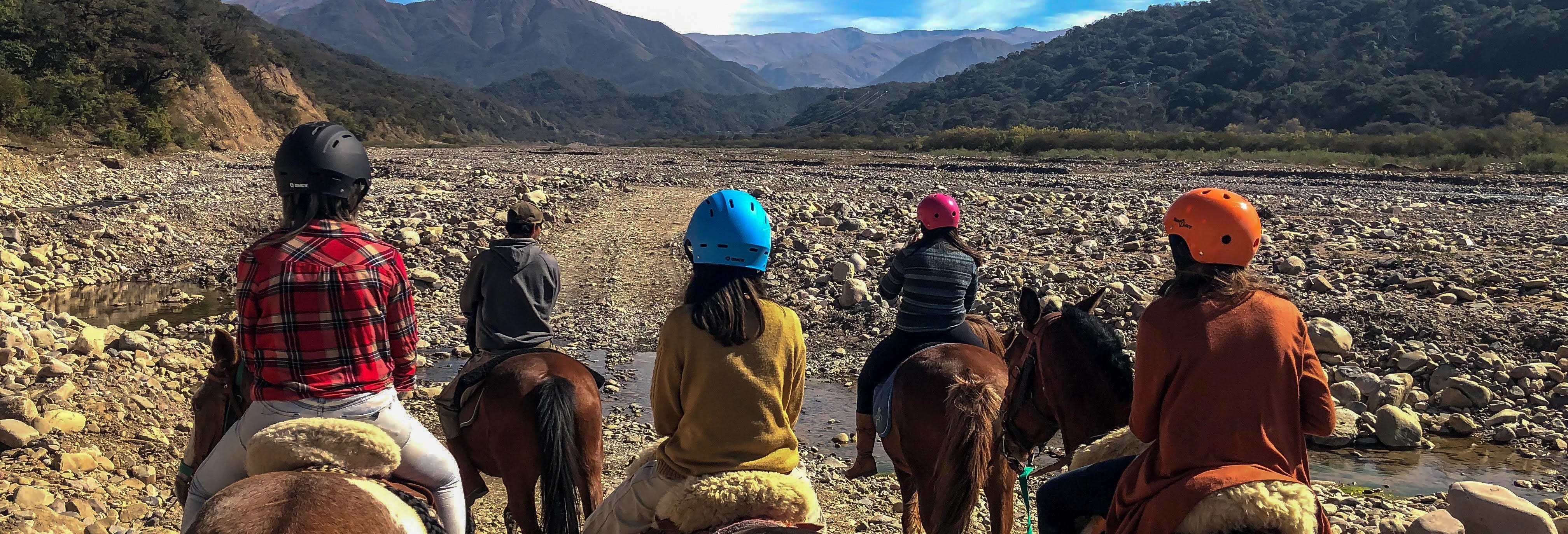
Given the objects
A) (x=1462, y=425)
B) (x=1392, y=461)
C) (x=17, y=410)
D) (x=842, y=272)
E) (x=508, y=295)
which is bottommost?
(x=1392, y=461)

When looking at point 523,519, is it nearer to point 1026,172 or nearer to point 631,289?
point 631,289

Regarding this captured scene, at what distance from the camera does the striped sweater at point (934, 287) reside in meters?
5.25

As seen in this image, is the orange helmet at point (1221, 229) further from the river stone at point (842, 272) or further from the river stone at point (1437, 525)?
the river stone at point (842, 272)

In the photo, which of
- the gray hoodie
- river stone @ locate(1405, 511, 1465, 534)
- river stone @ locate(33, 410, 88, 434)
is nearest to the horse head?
the gray hoodie

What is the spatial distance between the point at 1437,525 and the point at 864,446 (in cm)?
284

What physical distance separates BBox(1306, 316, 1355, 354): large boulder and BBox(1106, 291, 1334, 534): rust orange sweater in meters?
7.05

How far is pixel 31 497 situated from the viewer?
16.6 feet

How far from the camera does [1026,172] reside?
35031mm

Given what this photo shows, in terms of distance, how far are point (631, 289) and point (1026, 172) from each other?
25044 mm

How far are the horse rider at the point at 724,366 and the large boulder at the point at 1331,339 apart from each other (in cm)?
770

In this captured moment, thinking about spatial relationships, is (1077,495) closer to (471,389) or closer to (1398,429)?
(471,389)

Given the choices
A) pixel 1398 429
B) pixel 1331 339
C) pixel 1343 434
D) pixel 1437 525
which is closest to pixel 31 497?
pixel 1437 525

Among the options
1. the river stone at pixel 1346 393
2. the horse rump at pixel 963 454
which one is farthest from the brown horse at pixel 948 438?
the river stone at pixel 1346 393

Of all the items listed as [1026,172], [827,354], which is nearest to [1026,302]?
[827,354]
